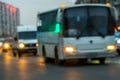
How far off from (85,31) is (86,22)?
423mm

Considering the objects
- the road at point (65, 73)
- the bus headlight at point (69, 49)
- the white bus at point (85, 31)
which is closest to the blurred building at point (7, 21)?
the white bus at point (85, 31)

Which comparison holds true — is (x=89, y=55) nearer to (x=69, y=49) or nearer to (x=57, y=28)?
(x=69, y=49)

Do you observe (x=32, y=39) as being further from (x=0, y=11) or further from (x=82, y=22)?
(x=0, y=11)

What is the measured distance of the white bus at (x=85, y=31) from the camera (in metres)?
22.7

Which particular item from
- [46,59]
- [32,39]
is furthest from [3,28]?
[46,59]

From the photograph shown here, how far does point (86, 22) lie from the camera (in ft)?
75.0

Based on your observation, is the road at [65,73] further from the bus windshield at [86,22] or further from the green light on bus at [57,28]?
the green light on bus at [57,28]

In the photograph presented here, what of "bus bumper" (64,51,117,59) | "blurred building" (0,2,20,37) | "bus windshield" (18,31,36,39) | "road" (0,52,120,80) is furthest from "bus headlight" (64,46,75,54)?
"blurred building" (0,2,20,37)

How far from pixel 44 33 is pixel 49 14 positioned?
1626 mm

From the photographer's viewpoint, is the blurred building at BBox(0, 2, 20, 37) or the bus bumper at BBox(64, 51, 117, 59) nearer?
the bus bumper at BBox(64, 51, 117, 59)

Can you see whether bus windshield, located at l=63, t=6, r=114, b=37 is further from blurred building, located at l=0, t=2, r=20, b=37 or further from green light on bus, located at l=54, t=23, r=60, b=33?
blurred building, located at l=0, t=2, r=20, b=37

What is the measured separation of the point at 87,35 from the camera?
74.7 feet

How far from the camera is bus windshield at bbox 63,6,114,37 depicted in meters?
22.8

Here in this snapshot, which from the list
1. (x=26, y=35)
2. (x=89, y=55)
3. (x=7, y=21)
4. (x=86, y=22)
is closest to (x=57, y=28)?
(x=86, y=22)
